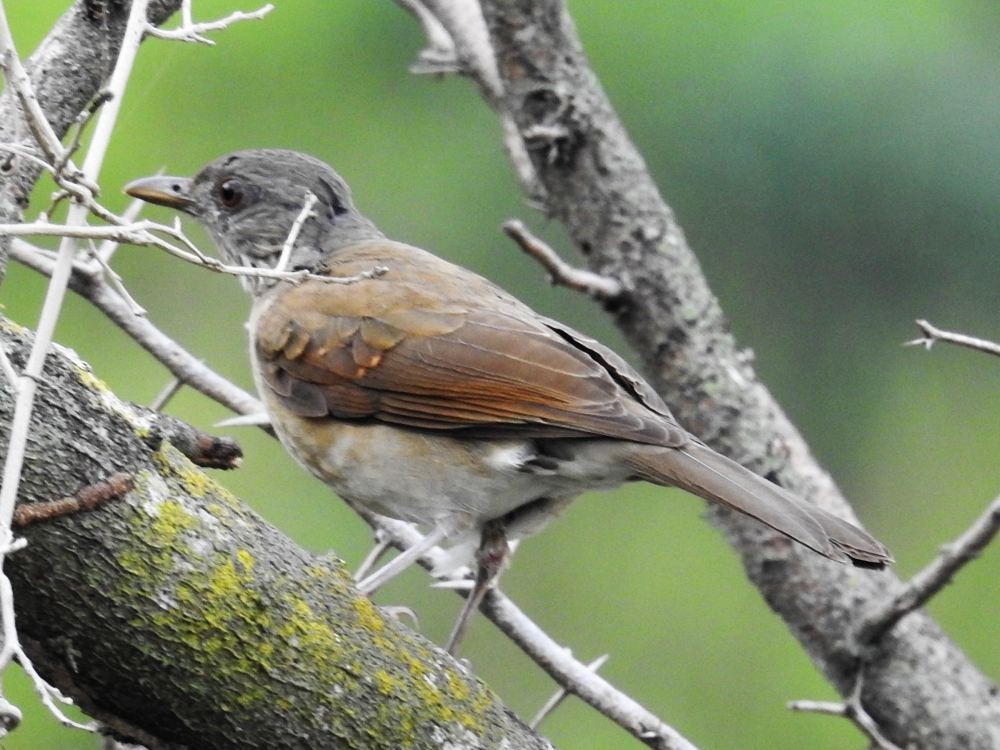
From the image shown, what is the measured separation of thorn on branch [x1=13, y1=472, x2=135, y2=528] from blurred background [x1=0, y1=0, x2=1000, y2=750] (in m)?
5.58

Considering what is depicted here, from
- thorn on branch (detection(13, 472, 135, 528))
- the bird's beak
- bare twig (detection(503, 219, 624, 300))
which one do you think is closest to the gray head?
the bird's beak

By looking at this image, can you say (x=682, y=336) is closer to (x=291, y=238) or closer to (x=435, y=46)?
(x=435, y=46)

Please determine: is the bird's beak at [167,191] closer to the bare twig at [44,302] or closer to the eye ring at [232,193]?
the eye ring at [232,193]

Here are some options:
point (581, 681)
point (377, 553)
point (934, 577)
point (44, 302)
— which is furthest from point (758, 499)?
point (44, 302)

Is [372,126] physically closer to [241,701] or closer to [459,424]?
[459,424]

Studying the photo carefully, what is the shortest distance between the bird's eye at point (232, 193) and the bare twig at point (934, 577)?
7.24ft

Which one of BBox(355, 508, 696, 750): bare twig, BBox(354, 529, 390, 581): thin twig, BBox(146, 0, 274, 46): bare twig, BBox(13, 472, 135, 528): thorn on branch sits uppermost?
BBox(146, 0, 274, 46): bare twig

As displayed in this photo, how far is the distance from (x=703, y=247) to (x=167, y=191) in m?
5.15

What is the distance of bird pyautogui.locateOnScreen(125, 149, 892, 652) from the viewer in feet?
11.1

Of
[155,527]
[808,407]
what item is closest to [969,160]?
[808,407]

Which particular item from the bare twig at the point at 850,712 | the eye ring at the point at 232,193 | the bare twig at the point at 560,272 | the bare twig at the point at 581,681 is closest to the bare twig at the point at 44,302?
the bare twig at the point at 581,681

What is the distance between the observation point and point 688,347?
441 centimetres

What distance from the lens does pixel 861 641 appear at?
13.5ft

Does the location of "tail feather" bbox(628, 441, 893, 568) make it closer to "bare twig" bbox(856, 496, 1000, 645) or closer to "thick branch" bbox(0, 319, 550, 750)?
"bare twig" bbox(856, 496, 1000, 645)
